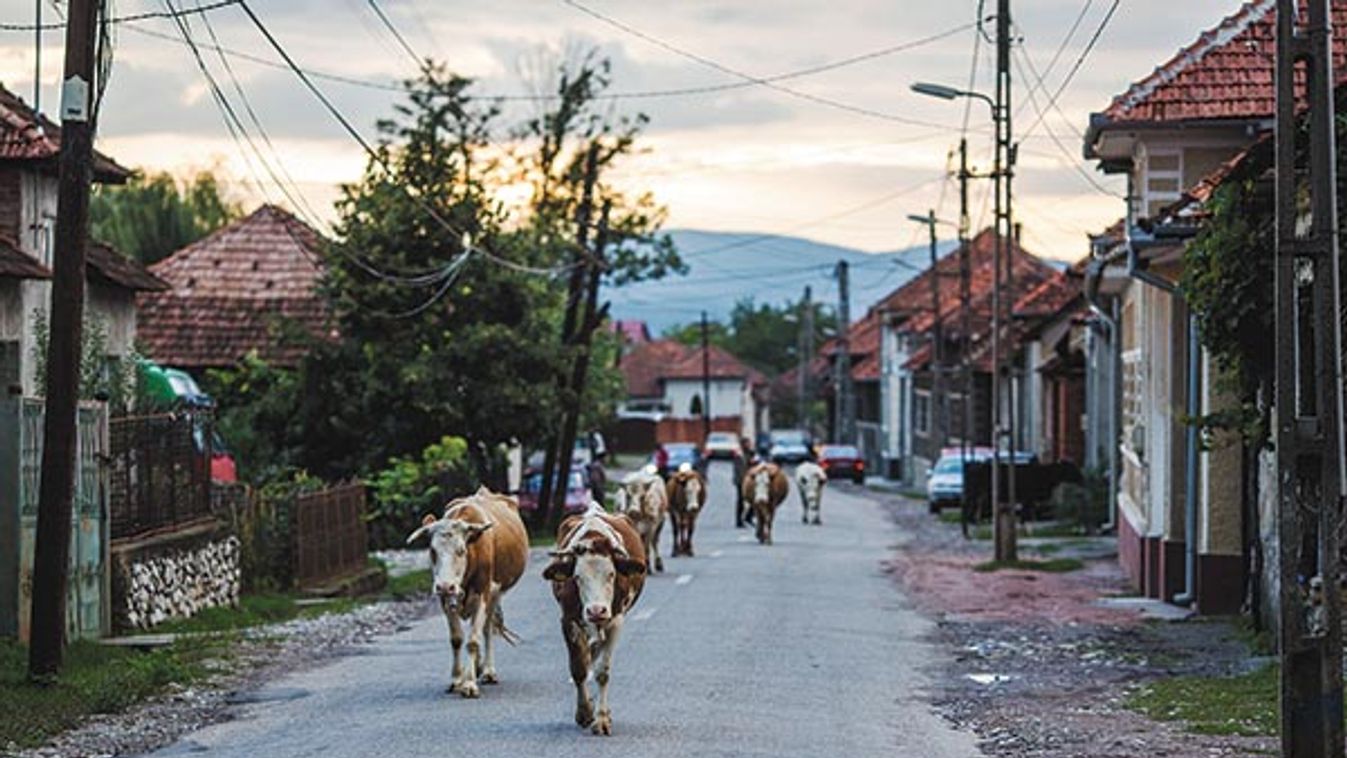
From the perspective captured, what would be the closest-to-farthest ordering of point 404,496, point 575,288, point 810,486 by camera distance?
point 404,496 → point 575,288 → point 810,486

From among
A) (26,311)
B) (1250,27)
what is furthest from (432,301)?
(1250,27)

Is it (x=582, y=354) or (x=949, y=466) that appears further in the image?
(x=949, y=466)

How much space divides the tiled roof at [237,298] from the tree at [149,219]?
10.3 metres

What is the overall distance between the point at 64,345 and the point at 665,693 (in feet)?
17.5

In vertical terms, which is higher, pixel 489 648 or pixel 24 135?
pixel 24 135

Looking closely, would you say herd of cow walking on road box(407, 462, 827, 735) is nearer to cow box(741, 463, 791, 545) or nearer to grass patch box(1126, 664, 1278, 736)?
grass patch box(1126, 664, 1278, 736)

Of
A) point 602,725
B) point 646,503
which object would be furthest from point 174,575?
point 602,725

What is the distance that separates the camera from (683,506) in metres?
38.7

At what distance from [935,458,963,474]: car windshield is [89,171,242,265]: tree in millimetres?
22960

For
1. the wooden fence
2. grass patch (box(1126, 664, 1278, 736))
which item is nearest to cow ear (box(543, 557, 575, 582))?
grass patch (box(1126, 664, 1278, 736))

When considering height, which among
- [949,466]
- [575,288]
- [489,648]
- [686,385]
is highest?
[686,385]

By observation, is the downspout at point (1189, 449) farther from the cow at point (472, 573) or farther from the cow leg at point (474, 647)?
the cow leg at point (474, 647)

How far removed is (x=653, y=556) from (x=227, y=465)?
732 centimetres

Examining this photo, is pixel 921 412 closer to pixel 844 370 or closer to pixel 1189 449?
pixel 844 370
